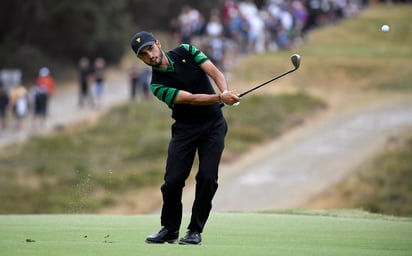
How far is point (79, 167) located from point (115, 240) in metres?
22.2

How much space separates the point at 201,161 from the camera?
10.4 meters

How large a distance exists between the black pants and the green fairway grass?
381 millimetres

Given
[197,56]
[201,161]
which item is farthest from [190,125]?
[197,56]

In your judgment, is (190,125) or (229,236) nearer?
(190,125)

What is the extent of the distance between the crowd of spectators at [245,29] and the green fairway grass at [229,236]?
29741 millimetres

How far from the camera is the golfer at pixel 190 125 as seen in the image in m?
10.2

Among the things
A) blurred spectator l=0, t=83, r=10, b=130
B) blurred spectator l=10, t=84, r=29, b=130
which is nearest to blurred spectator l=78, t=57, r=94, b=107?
blurred spectator l=10, t=84, r=29, b=130

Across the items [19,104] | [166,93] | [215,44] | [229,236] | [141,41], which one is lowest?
[19,104]

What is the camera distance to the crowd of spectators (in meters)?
45.5

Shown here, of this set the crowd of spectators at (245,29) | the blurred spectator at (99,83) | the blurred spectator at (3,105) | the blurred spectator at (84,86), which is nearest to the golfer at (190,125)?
the blurred spectator at (3,105)

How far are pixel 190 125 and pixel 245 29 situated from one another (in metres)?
38.3

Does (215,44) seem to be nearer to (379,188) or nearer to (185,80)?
(379,188)

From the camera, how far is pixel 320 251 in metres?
9.36

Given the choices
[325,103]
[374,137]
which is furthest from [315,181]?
[325,103]
